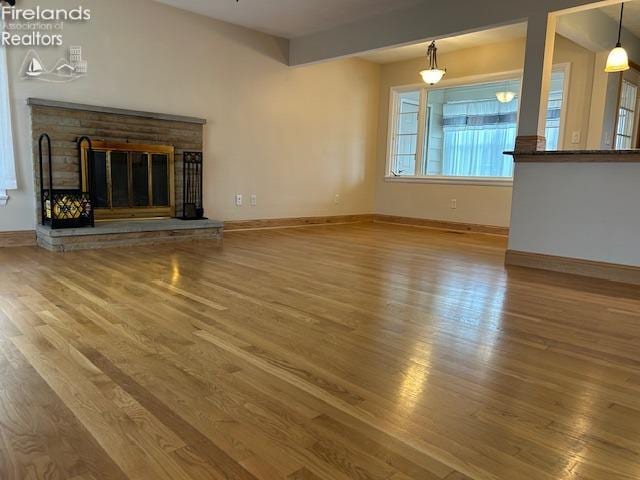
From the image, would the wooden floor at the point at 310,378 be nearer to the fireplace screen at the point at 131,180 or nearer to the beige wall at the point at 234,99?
the fireplace screen at the point at 131,180

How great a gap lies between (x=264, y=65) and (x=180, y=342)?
4547 millimetres

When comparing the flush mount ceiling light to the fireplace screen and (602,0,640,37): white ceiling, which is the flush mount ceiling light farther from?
the fireplace screen

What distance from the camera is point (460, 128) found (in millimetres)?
6457

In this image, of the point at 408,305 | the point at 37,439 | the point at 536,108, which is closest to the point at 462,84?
the point at 536,108

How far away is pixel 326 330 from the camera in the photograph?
6.88ft

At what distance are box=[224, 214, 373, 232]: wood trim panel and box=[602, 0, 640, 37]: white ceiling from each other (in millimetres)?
3960

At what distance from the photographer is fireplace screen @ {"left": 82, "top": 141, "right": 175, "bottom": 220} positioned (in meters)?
4.37

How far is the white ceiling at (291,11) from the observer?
4.54 meters

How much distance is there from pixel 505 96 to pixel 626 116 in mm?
1497

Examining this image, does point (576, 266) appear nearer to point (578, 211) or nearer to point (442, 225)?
point (578, 211)

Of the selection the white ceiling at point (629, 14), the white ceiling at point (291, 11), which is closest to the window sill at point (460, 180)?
the white ceiling at point (629, 14)

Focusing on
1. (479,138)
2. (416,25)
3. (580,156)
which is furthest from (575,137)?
(416,25)

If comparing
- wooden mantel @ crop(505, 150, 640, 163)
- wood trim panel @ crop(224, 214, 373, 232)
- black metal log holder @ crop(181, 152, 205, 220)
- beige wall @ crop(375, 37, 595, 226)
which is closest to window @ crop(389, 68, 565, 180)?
beige wall @ crop(375, 37, 595, 226)

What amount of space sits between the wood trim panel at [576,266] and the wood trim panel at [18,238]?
4273 millimetres
